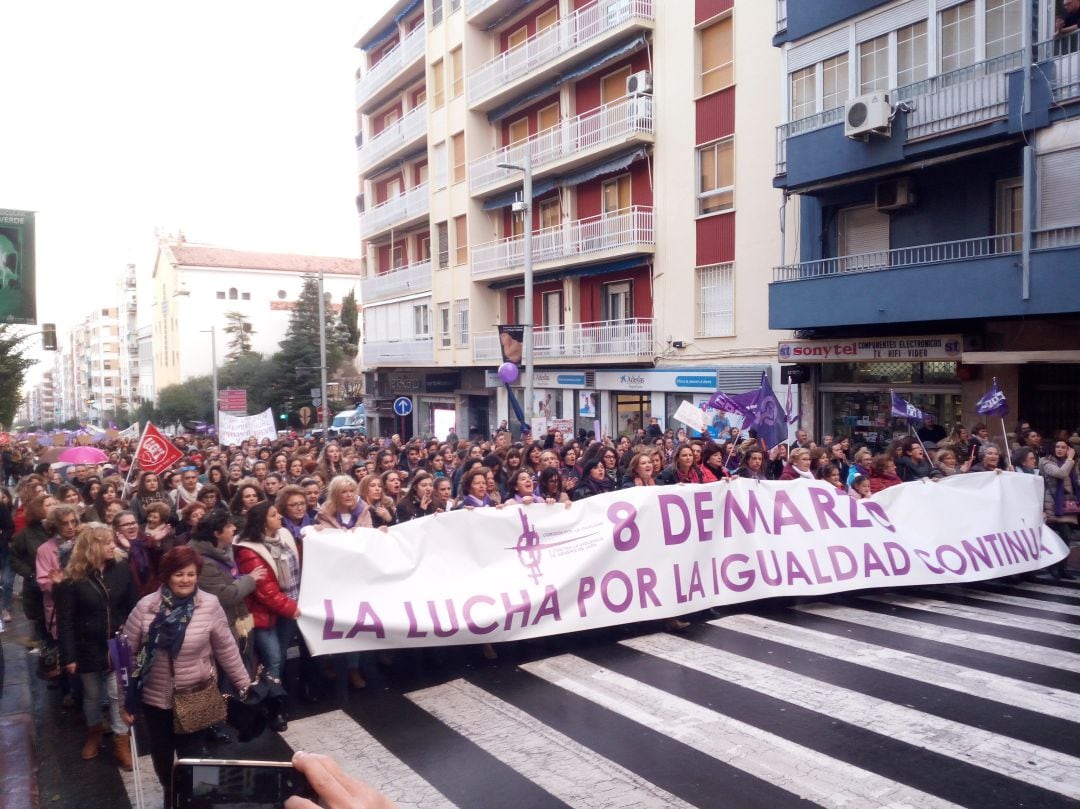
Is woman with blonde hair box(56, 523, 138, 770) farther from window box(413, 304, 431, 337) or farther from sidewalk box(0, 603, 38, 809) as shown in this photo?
window box(413, 304, 431, 337)

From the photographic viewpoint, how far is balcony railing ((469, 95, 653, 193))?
2439 cm

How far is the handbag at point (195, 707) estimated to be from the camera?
15.8 feet

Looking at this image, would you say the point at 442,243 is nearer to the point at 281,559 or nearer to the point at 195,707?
the point at 281,559

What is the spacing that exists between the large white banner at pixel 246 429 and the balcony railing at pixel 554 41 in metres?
13.9

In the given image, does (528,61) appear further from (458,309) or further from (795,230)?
(795,230)

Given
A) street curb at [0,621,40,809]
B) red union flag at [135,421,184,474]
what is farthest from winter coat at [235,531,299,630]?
red union flag at [135,421,184,474]

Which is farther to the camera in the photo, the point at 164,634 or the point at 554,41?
the point at 554,41

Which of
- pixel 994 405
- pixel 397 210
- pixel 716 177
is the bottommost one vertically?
pixel 994 405

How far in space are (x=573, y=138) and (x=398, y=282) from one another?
14.1m

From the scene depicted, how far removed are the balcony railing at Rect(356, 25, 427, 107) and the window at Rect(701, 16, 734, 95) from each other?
15.8 metres

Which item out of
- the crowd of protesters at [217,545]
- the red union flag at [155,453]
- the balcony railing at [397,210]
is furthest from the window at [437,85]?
the crowd of protesters at [217,545]

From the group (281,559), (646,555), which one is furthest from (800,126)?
(281,559)

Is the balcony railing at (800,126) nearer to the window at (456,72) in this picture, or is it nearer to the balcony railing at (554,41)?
the balcony railing at (554,41)

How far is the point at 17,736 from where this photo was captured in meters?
6.21
